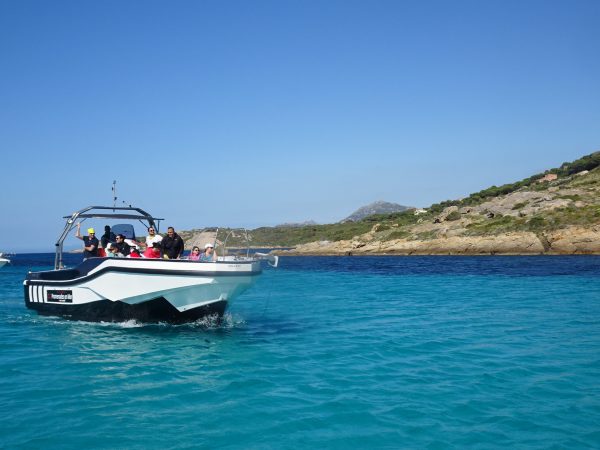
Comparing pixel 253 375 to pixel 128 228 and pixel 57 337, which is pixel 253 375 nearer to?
pixel 57 337

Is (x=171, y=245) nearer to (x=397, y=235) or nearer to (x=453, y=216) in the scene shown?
(x=397, y=235)

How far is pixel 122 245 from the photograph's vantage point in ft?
55.1

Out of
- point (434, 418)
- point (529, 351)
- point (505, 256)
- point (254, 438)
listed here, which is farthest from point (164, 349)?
point (505, 256)

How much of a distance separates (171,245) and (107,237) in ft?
14.2

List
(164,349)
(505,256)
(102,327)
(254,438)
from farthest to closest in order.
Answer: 1. (505,256)
2. (102,327)
3. (164,349)
4. (254,438)

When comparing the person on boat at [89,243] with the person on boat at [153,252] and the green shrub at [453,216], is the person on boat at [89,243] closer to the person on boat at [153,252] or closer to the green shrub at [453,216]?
the person on boat at [153,252]

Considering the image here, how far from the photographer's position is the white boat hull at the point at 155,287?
14.0m

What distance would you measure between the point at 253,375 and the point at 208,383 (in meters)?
0.98

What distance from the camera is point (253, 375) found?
34.0ft

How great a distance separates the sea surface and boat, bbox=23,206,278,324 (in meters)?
0.60

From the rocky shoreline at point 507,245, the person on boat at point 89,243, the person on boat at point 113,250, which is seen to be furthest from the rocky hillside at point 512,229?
the person on boat at point 89,243

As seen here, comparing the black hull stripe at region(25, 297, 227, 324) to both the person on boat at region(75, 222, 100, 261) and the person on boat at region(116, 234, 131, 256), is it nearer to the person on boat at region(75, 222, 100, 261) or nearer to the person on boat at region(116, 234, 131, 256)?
the person on boat at region(75, 222, 100, 261)

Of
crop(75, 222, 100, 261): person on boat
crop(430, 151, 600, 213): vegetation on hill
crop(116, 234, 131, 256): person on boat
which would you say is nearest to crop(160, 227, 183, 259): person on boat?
crop(116, 234, 131, 256): person on boat

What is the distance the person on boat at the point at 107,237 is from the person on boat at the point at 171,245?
12.5 feet
